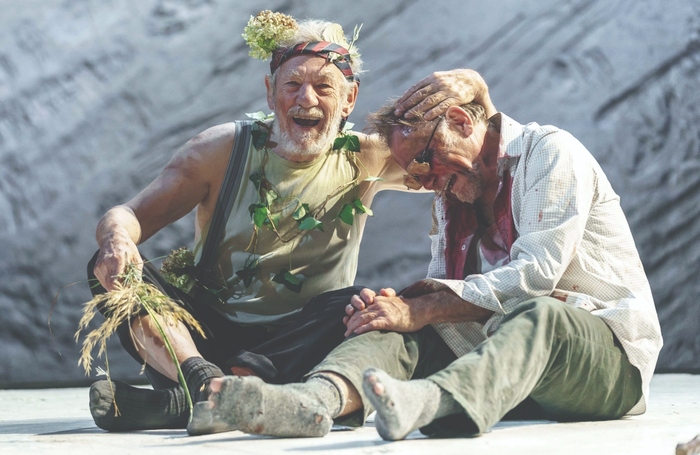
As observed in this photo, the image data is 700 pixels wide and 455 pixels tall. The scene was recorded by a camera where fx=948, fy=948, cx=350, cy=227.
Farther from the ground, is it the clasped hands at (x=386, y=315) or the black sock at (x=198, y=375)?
the clasped hands at (x=386, y=315)

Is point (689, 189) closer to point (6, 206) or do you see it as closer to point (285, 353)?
point (285, 353)

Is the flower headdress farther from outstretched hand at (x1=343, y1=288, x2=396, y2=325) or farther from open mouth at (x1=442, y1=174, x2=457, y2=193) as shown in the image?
outstretched hand at (x1=343, y1=288, x2=396, y2=325)

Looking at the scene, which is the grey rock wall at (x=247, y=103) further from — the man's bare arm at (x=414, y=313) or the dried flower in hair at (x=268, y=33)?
the man's bare arm at (x=414, y=313)

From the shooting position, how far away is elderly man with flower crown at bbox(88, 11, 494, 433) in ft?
10.4

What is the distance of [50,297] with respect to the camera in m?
5.28

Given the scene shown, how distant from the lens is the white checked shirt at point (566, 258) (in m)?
2.42

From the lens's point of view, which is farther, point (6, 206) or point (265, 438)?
point (6, 206)

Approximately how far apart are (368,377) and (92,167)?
3.76 metres

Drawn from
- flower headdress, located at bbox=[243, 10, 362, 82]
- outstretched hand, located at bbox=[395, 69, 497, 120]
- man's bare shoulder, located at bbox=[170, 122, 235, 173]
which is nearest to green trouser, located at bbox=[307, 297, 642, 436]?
outstretched hand, located at bbox=[395, 69, 497, 120]

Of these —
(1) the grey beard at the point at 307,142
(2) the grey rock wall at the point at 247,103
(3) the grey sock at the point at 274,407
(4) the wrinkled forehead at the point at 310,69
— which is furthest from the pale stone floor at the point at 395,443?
(2) the grey rock wall at the point at 247,103

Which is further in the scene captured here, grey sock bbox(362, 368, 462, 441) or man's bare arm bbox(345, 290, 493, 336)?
man's bare arm bbox(345, 290, 493, 336)

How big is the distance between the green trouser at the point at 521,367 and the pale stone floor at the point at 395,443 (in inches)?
2.2

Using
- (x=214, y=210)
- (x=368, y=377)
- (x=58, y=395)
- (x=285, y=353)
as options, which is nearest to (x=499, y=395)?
A: (x=368, y=377)

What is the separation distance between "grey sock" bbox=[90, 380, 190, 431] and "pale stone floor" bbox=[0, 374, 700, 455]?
58 mm
